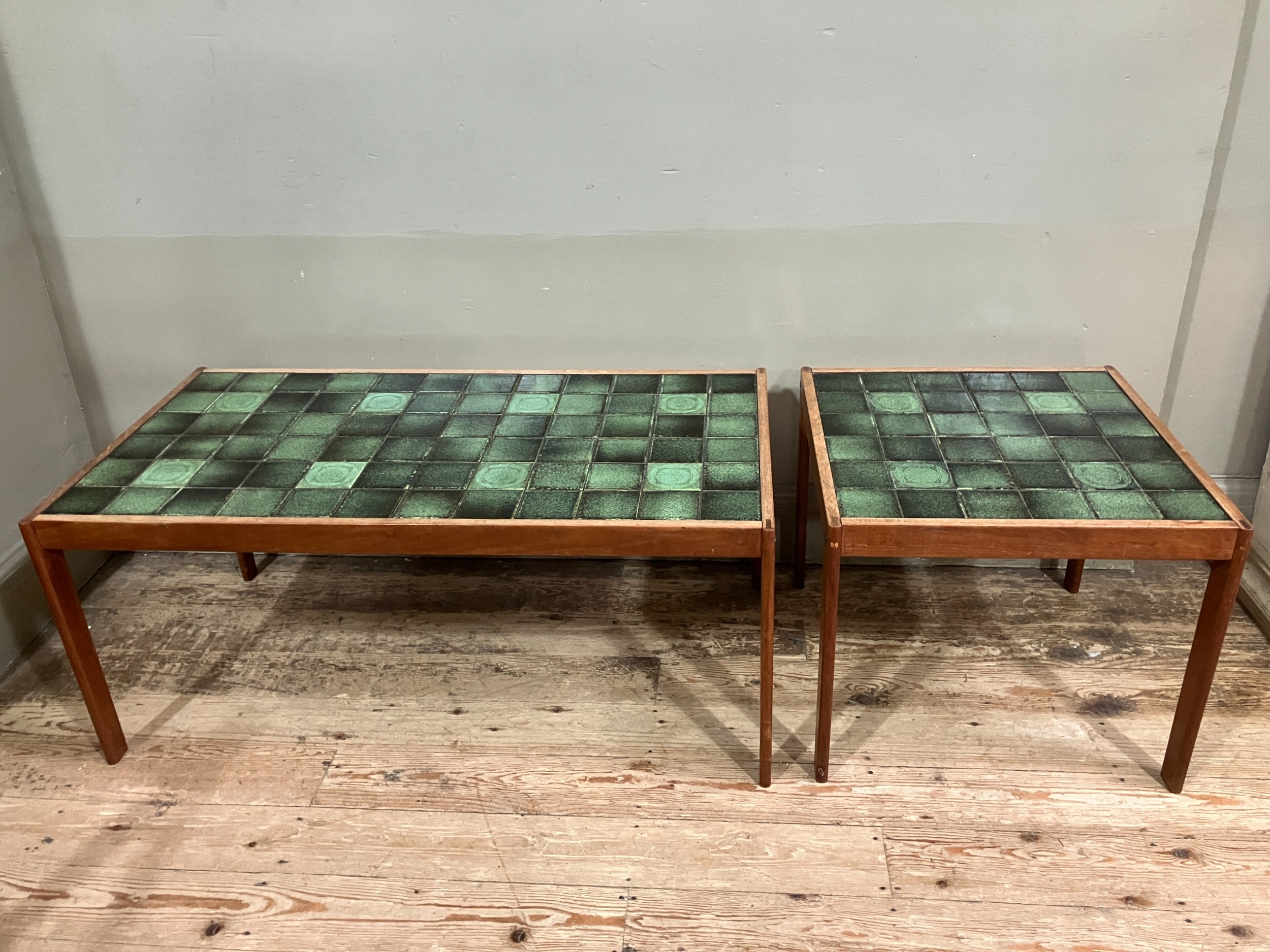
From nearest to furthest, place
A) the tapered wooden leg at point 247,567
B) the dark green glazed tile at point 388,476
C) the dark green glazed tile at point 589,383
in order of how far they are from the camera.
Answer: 1. the dark green glazed tile at point 388,476
2. the dark green glazed tile at point 589,383
3. the tapered wooden leg at point 247,567

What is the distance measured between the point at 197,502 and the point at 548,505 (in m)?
0.64

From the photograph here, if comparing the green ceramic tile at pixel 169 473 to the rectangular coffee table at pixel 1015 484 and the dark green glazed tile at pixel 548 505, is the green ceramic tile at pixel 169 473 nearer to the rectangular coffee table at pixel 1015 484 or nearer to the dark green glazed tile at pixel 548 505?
the dark green glazed tile at pixel 548 505

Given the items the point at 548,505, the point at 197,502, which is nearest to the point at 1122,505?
the point at 548,505

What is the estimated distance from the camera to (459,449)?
1.83 m

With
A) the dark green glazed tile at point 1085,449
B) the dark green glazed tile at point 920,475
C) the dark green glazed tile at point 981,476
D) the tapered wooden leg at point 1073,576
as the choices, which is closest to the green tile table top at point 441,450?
the dark green glazed tile at point 920,475

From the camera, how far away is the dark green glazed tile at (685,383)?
Answer: 2023 millimetres

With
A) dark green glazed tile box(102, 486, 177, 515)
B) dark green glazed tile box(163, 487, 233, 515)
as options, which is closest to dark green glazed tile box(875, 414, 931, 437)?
dark green glazed tile box(163, 487, 233, 515)

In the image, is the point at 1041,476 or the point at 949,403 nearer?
the point at 1041,476

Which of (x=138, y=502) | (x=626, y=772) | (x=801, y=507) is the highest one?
(x=138, y=502)

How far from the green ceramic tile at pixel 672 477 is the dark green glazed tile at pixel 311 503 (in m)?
0.55

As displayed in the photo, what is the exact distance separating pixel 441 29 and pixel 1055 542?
4.97ft

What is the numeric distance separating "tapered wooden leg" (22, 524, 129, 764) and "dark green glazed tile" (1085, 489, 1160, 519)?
179 cm

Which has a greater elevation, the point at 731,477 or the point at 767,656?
the point at 731,477

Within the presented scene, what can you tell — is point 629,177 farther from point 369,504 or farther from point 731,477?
point 369,504
